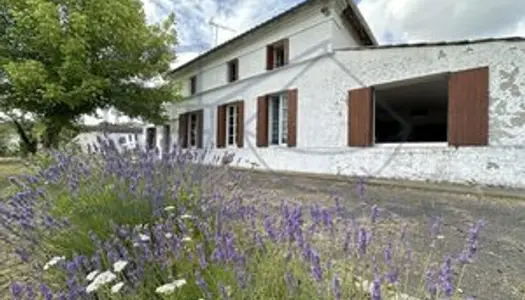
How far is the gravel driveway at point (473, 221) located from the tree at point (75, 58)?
24.8ft

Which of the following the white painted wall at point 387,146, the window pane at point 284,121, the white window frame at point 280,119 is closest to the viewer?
the white painted wall at point 387,146

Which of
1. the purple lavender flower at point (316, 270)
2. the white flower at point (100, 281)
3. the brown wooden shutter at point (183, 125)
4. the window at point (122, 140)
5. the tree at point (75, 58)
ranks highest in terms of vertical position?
the tree at point (75, 58)

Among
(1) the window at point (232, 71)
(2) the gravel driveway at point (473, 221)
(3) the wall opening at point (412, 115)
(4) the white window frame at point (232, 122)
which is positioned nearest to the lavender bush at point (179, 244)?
(2) the gravel driveway at point (473, 221)

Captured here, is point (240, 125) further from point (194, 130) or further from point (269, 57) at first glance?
point (194, 130)

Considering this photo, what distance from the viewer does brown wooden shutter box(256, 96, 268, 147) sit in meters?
12.0

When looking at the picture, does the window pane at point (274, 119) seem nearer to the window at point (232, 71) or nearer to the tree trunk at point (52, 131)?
the window at point (232, 71)

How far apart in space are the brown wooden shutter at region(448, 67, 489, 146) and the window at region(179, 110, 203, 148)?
10.5 metres

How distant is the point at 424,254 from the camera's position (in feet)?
9.32

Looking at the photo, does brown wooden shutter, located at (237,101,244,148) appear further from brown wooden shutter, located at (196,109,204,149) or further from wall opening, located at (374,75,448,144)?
wall opening, located at (374,75,448,144)

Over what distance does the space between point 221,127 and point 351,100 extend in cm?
635

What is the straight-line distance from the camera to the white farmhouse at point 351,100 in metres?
6.99

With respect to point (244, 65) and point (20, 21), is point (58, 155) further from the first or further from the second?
point (244, 65)

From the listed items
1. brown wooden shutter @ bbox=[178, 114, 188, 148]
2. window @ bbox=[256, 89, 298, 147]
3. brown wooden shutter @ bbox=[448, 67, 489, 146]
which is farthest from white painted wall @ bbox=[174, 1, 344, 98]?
brown wooden shutter @ bbox=[448, 67, 489, 146]

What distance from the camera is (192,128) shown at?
17031 millimetres
